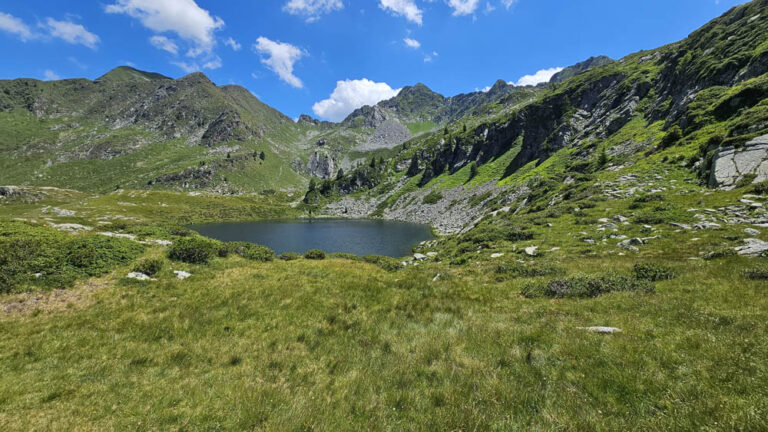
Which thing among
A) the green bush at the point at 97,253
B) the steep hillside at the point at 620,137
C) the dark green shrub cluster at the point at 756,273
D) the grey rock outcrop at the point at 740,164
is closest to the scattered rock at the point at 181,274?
the green bush at the point at 97,253

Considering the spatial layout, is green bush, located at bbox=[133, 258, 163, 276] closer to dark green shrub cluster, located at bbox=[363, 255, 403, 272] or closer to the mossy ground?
the mossy ground

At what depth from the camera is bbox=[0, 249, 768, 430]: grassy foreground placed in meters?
5.08

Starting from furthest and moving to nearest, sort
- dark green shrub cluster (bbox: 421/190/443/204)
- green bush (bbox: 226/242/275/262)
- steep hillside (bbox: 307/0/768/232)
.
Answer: dark green shrub cluster (bbox: 421/190/443/204) → steep hillside (bbox: 307/0/768/232) → green bush (bbox: 226/242/275/262)

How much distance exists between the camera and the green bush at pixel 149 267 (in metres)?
15.3

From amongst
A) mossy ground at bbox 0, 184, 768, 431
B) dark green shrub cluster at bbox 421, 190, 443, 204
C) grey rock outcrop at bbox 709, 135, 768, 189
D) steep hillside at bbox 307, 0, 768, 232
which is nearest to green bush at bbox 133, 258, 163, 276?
mossy ground at bbox 0, 184, 768, 431

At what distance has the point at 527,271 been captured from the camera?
16859mm

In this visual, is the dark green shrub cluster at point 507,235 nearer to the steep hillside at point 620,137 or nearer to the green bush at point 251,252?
the steep hillside at point 620,137

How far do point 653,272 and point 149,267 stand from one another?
26769 mm

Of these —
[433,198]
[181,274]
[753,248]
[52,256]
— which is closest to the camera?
[753,248]

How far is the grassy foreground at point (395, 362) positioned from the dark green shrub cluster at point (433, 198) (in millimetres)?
120294

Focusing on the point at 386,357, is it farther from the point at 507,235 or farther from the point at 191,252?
the point at 507,235

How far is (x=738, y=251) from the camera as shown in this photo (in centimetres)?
1301

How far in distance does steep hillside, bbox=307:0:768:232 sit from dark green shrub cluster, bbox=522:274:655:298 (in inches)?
943

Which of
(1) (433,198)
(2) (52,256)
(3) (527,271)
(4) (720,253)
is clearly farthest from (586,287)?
(1) (433,198)
